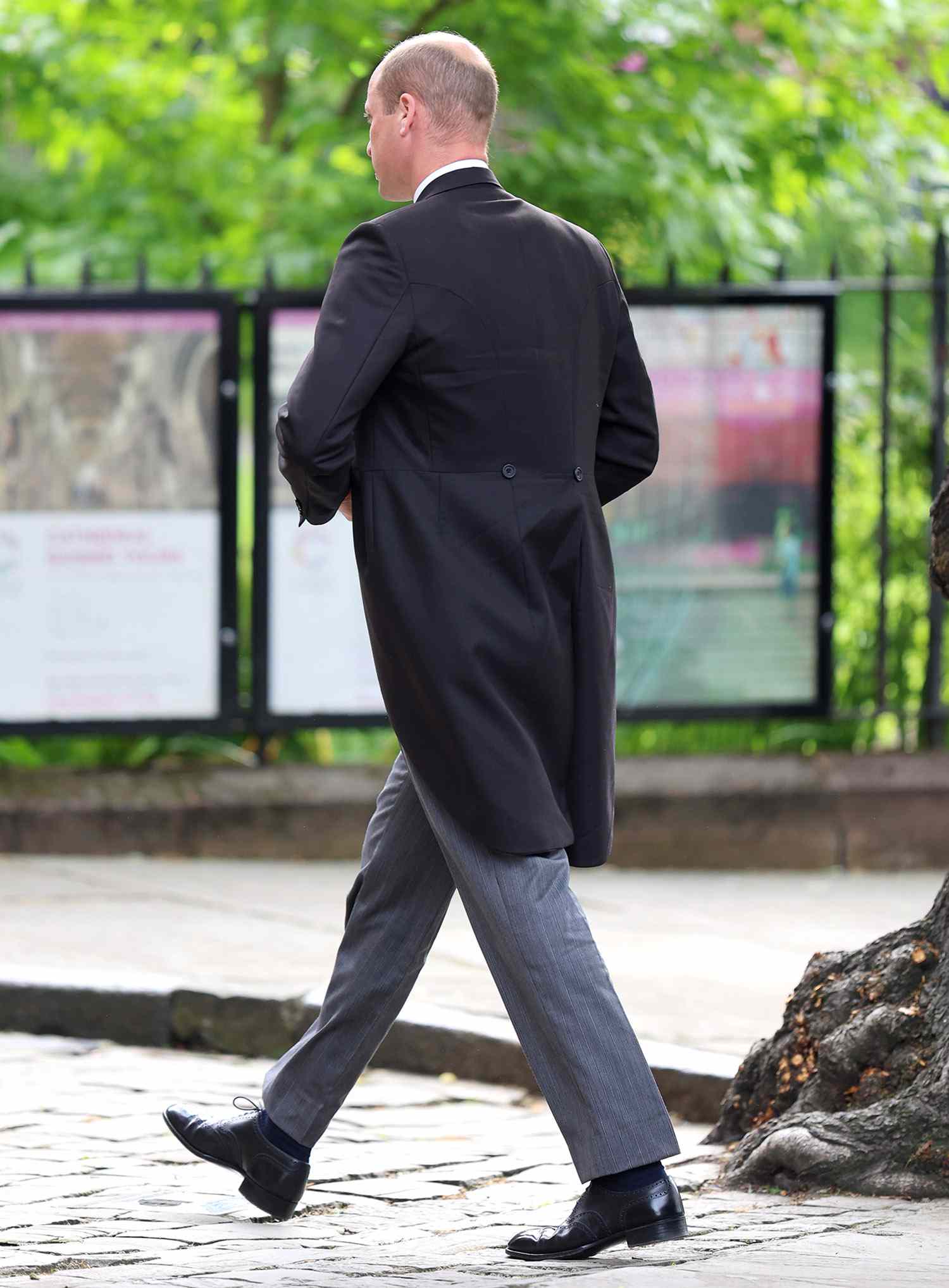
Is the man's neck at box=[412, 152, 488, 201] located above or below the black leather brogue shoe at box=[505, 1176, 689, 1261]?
above

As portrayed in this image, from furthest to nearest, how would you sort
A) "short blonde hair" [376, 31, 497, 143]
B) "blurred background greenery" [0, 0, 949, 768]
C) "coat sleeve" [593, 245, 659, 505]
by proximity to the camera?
"blurred background greenery" [0, 0, 949, 768] < "coat sleeve" [593, 245, 659, 505] < "short blonde hair" [376, 31, 497, 143]

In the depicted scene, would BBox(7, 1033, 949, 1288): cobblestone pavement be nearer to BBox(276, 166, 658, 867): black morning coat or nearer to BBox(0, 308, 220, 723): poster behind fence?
Result: BBox(276, 166, 658, 867): black morning coat

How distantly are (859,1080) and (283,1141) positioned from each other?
3.47ft

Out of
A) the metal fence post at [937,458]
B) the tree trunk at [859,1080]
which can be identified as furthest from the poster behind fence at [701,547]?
the tree trunk at [859,1080]

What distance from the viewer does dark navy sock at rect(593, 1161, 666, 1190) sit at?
3295 mm

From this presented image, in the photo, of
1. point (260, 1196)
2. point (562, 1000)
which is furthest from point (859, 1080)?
point (260, 1196)

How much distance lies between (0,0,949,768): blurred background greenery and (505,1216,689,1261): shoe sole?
16.4 feet

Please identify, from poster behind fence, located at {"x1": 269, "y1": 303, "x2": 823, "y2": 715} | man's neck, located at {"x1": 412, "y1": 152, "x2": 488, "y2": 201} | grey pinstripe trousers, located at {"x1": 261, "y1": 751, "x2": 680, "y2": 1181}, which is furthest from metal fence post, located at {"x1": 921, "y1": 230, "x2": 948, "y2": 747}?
grey pinstripe trousers, located at {"x1": 261, "y1": 751, "x2": 680, "y2": 1181}

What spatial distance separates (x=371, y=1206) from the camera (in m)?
3.93

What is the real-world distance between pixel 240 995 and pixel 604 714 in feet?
7.67

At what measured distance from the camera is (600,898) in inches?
293

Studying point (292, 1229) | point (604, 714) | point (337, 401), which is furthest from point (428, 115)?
point (292, 1229)

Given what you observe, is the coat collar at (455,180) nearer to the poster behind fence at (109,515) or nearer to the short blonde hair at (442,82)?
the short blonde hair at (442,82)

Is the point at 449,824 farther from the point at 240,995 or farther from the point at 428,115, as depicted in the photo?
the point at 240,995
